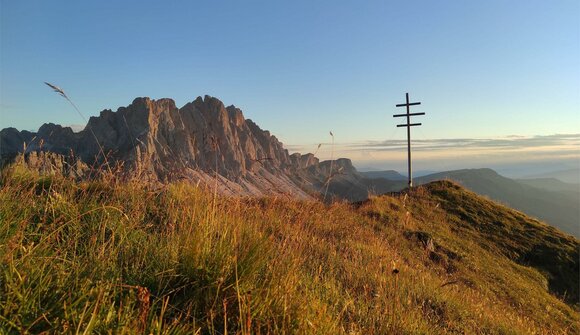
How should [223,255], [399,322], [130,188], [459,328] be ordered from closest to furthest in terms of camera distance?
[223,255] → [399,322] → [459,328] → [130,188]

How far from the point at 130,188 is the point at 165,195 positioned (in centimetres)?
73

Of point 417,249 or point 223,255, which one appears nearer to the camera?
point 223,255

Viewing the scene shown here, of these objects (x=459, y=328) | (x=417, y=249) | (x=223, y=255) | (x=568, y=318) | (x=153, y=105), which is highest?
(x=153, y=105)

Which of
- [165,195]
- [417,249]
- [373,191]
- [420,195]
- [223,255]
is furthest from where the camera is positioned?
[420,195]

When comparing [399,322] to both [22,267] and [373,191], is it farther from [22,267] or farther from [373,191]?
[373,191]

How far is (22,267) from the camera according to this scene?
275 cm

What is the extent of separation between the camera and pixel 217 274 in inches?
131

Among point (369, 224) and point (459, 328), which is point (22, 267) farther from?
point (369, 224)

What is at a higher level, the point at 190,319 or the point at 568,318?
the point at 190,319

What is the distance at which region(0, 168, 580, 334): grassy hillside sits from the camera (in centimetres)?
263

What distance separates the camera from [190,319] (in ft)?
10.2

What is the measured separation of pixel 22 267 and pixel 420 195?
66.0 feet

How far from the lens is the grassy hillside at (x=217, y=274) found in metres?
2.63

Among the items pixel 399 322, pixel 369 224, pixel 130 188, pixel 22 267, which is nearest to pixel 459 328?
pixel 399 322
